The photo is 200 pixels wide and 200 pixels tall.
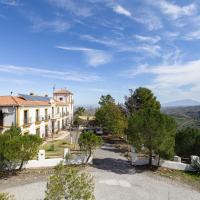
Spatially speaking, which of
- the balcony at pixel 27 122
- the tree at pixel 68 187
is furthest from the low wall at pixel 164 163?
the balcony at pixel 27 122

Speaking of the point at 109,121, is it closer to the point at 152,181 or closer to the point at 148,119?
the point at 148,119

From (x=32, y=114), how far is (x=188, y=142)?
67.0 ft

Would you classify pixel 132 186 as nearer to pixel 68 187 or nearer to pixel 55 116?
pixel 68 187

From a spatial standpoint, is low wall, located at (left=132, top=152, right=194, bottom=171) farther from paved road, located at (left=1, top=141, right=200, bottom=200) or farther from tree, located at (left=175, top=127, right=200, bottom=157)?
tree, located at (left=175, top=127, right=200, bottom=157)

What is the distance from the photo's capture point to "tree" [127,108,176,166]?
20.3 metres

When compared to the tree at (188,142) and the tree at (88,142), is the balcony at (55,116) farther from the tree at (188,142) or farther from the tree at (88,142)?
the tree at (188,142)

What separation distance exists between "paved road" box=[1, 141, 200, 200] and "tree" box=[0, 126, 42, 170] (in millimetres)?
2630

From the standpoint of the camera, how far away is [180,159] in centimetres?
2203

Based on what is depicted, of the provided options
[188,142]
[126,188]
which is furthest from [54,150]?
[188,142]

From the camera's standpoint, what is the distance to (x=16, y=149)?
18469mm

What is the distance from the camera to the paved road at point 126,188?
50.5ft

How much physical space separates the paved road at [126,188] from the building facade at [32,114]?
13.6 metres

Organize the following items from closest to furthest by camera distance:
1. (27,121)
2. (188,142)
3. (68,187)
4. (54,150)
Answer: (68,187) < (188,142) < (54,150) < (27,121)

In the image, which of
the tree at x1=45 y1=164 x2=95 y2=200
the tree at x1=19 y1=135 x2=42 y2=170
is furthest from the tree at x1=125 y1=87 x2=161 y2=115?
the tree at x1=45 y1=164 x2=95 y2=200
